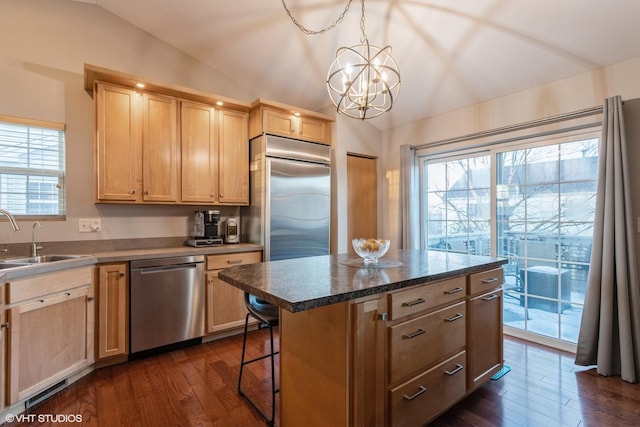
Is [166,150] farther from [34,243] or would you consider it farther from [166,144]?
[34,243]

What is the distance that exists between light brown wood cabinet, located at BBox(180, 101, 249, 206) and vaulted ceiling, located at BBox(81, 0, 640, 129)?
0.69 metres

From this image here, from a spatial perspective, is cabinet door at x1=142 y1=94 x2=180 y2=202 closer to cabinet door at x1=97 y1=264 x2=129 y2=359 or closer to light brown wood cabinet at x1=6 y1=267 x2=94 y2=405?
cabinet door at x1=97 y1=264 x2=129 y2=359

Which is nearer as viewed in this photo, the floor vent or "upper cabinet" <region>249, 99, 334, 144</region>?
the floor vent

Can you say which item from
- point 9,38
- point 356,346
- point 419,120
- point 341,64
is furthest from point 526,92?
point 9,38

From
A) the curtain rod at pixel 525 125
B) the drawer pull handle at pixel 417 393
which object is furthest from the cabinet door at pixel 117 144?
the curtain rod at pixel 525 125

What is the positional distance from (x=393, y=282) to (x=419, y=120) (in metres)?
2.94

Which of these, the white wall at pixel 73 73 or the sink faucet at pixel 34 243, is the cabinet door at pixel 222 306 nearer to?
the white wall at pixel 73 73

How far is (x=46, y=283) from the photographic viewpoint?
2.06 m

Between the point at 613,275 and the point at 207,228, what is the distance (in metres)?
3.51

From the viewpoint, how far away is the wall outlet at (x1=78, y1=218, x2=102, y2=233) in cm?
281

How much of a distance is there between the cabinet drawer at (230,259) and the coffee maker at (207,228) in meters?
0.26

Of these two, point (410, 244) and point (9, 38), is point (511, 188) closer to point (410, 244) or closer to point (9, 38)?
point (410, 244)

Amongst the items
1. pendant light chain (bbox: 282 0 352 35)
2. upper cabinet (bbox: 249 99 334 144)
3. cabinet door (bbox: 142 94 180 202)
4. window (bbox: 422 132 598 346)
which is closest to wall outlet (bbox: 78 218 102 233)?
cabinet door (bbox: 142 94 180 202)

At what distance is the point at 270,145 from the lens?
10.8 feet
